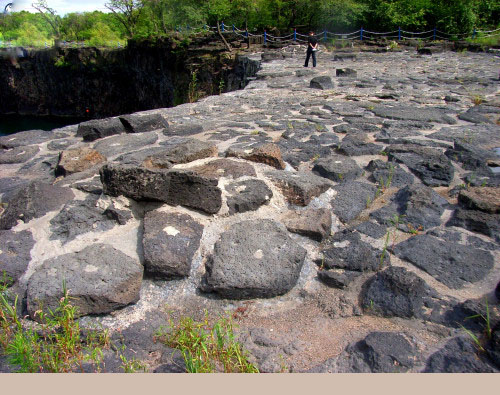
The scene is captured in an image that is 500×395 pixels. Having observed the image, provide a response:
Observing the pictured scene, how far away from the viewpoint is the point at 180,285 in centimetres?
225

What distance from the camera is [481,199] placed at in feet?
9.09

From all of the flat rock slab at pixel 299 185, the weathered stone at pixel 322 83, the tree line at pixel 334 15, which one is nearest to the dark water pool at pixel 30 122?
the tree line at pixel 334 15

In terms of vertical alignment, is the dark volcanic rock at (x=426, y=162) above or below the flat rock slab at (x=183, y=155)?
below

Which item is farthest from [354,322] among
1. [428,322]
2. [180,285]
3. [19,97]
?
[19,97]

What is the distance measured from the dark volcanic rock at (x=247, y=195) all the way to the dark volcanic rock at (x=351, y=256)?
0.57m

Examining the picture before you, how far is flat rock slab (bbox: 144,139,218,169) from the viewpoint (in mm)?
3174

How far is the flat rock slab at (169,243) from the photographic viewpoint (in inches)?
88.6

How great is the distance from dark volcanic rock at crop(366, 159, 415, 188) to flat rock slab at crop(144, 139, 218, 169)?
54.9 inches

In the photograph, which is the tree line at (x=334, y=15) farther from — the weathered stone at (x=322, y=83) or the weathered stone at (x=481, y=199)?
the weathered stone at (x=481, y=199)

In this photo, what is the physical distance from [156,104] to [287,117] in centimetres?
1638

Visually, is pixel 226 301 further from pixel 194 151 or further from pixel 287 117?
pixel 287 117

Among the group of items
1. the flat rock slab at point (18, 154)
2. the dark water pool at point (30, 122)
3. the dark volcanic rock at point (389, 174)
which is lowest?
the dark water pool at point (30, 122)

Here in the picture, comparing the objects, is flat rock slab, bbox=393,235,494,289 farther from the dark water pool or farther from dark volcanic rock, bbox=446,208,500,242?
the dark water pool

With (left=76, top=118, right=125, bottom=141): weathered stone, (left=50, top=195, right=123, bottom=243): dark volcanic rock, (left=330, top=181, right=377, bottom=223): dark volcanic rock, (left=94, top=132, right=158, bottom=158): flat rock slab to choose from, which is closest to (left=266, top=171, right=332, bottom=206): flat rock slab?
(left=330, top=181, right=377, bottom=223): dark volcanic rock
